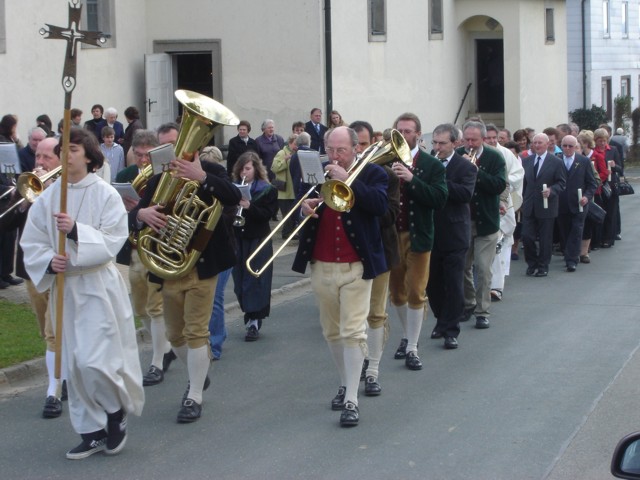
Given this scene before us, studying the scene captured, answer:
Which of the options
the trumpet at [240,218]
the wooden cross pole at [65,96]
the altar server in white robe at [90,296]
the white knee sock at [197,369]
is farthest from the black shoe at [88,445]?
the trumpet at [240,218]

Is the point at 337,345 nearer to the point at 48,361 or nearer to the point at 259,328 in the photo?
the point at 48,361

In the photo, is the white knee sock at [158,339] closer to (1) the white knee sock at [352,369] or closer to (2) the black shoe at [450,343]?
(1) the white knee sock at [352,369]

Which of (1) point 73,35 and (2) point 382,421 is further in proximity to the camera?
(2) point 382,421

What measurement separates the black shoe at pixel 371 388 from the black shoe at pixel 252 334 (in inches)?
94.6

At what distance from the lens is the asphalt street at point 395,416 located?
6.44 metres

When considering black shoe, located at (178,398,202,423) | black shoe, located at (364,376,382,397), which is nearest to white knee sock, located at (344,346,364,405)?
black shoe, located at (364,376,382,397)

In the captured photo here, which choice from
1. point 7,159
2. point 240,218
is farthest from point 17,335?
point 240,218

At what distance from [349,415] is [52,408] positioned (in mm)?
2031

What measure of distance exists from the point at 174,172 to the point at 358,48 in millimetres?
17718

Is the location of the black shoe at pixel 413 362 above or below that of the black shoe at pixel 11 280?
below

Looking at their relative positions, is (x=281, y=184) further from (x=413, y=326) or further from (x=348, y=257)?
(x=348, y=257)

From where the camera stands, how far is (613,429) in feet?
23.4

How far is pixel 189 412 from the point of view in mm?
7406

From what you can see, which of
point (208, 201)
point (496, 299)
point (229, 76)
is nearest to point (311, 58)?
point (229, 76)
